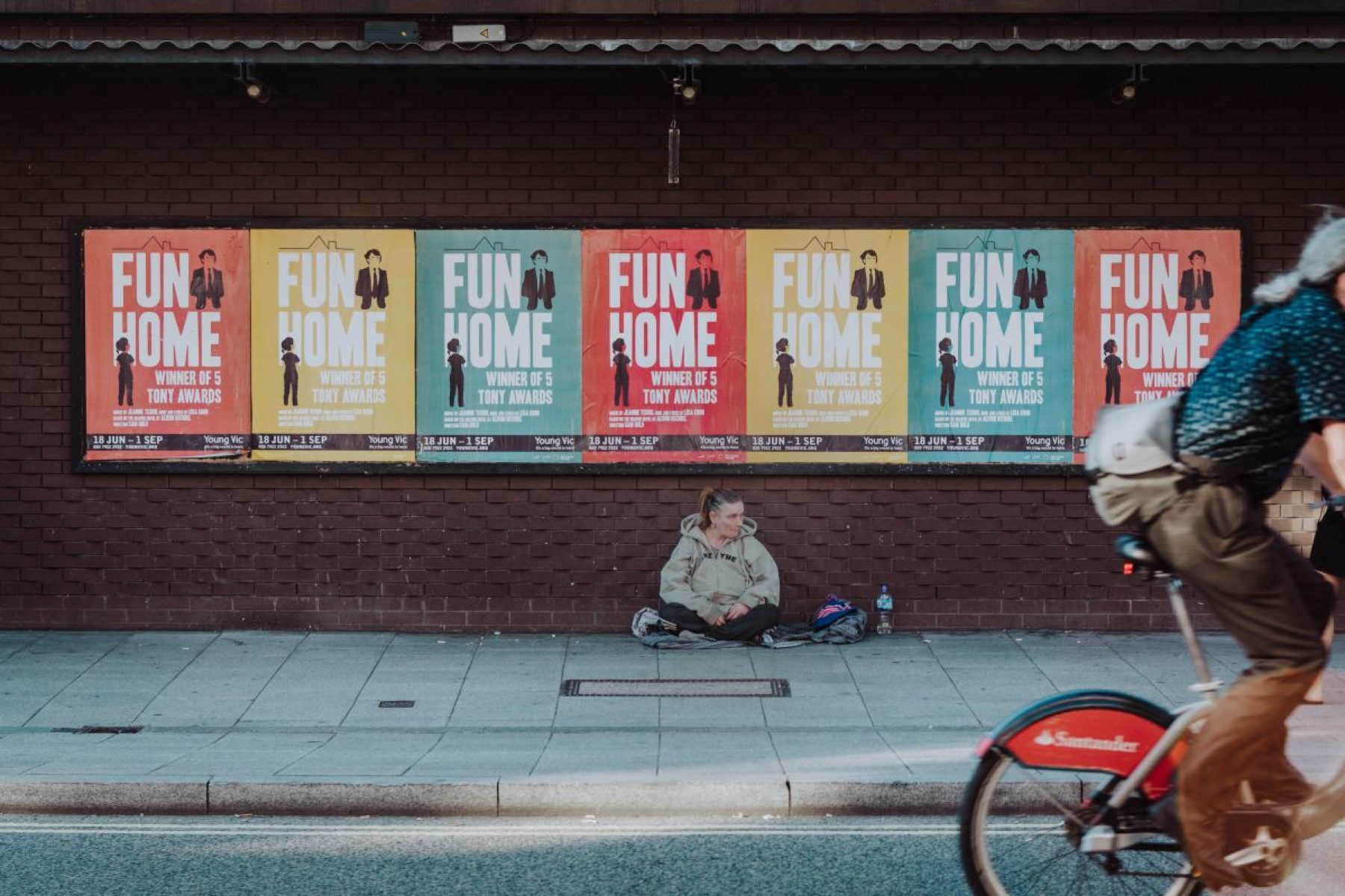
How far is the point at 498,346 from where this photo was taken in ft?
34.0

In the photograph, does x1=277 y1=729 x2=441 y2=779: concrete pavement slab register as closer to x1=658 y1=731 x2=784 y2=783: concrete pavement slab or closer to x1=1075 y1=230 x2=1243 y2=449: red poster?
x1=658 y1=731 x2=784 y2=783: concrete pavement slab

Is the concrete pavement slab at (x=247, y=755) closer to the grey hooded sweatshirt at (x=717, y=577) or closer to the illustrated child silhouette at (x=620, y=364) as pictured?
the grey hooded sweatshirt at (x=717, y=577)

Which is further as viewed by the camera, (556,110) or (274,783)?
(556,110)

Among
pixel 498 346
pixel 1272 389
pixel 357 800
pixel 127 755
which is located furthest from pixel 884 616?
pixel 1272 389

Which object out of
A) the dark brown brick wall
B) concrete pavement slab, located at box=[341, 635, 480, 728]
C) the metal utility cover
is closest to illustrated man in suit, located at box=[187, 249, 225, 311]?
the dark brown brick wall

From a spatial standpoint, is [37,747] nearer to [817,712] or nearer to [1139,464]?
[817,712]

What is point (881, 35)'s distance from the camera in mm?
10172

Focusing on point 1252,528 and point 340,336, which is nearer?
point 1252,528

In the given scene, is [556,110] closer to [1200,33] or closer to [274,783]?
[1200,33]

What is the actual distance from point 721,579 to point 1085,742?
19.0 feet

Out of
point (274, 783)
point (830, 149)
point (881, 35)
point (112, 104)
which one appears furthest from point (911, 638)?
point (112, 104)

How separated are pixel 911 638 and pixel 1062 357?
225cm

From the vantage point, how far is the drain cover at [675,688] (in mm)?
8594

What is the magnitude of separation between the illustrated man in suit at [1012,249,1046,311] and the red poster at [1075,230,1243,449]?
243 mm
